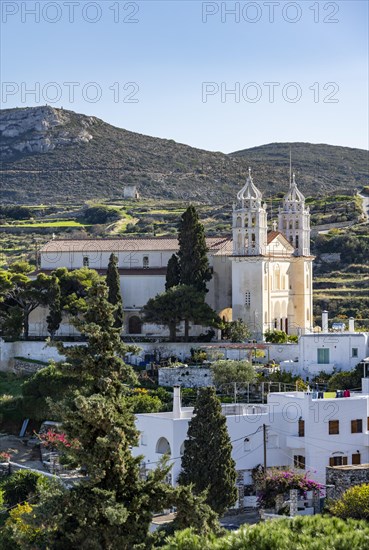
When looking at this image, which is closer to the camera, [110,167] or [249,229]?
[249,229]

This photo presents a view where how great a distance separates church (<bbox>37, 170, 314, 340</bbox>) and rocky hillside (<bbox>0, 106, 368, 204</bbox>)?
209ft

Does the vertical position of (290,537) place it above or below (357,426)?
below

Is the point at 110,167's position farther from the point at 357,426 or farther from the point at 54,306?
the point at 357,426

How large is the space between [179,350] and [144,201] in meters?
68.4

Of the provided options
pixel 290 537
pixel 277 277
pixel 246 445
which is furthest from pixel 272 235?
pixel 290 537

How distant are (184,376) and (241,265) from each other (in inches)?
282

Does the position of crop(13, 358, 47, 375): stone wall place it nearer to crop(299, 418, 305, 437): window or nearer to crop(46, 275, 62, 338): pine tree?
crop(46, 275, 62, 338): pine tree

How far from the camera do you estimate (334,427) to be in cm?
4500

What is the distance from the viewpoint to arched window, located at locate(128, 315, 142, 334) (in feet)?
216

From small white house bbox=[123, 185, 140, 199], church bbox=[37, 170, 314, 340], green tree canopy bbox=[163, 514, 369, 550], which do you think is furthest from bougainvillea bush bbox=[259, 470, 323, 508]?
small white house bbox=[123, 185, 140, 199]

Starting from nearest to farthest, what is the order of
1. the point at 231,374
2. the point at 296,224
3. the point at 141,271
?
the point at 231,374, the point at 141,271, the point at 296,224

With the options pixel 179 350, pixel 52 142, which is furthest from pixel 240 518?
pixel 52 142

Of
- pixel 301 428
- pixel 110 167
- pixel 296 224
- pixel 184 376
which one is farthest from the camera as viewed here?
pixel 110 167

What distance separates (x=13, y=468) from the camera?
50.5 metres
